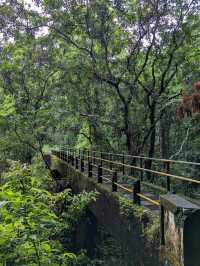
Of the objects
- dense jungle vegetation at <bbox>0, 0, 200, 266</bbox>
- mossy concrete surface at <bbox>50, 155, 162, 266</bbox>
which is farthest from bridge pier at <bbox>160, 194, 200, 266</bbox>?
dense jungle vegetation at <bbox>0, 0, 200, 266</bbox>

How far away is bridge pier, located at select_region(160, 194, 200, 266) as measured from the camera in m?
3.76

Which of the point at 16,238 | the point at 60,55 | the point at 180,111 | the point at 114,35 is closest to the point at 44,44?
the point at 60,55

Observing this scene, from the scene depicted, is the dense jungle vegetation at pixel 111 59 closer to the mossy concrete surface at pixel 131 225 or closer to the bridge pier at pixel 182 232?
the mossy concrete surface at pixel 131 225

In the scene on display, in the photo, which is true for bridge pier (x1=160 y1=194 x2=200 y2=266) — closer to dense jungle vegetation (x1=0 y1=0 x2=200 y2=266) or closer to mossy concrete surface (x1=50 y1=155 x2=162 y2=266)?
mossy concrete surface (x1=50 y1=155 x2=162 y2=266)

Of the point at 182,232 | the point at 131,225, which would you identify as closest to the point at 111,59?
the point at 131,225

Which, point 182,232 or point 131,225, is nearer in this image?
point 182,232

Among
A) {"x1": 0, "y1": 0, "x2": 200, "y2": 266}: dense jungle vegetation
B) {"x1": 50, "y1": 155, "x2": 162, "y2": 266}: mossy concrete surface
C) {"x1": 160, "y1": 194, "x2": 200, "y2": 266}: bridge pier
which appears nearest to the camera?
{"x1": 160, "y1": 194, "x2": 200, "y2": 266}: bridge pier

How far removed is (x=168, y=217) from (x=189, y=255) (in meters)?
0.79

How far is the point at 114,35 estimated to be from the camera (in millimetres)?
16766

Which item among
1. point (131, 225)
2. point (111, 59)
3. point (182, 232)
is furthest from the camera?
point (111, 59)

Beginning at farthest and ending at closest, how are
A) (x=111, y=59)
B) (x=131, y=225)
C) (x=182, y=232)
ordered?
(x=111, y=59)
(x=131, y=225)
(x=182, y=232)

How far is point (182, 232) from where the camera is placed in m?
3.82

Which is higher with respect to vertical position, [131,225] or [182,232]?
[182,232]

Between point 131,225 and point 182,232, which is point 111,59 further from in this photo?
point 182,232
